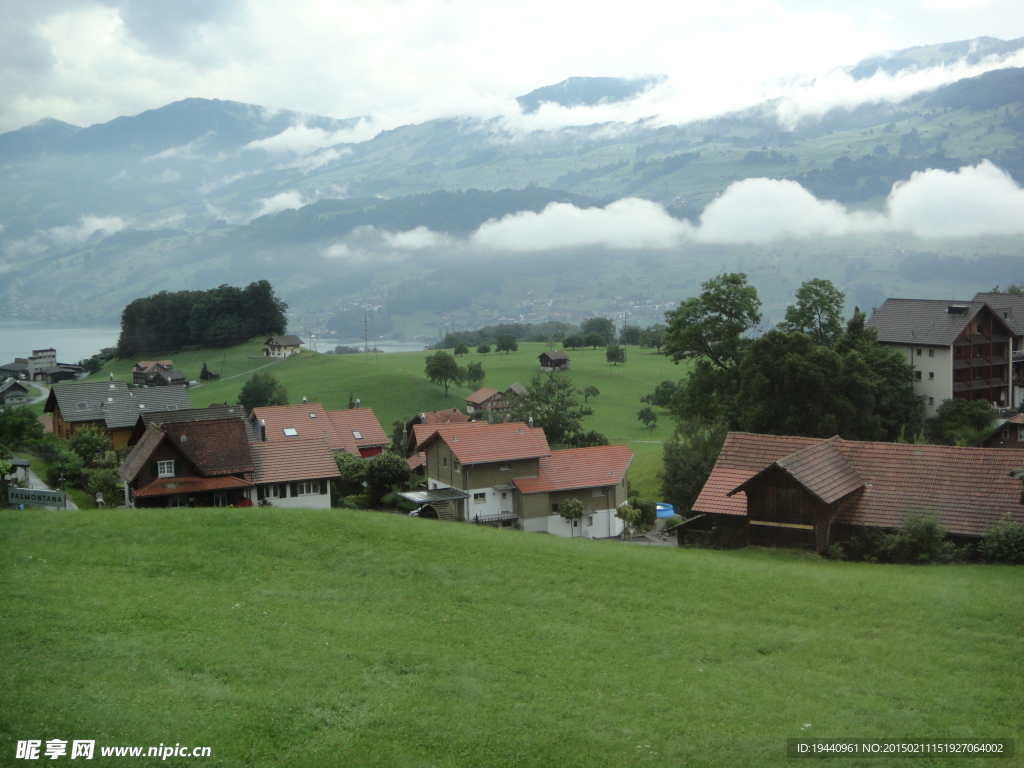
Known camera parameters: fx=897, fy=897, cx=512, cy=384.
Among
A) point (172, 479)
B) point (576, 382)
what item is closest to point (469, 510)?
point (172, 479)

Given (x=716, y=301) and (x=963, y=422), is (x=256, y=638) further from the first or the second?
(x=963, y=422)

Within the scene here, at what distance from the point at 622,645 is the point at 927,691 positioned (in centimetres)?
515

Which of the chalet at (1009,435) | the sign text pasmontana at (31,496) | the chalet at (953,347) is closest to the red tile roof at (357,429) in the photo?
the sign text pasmontana at (31,496)

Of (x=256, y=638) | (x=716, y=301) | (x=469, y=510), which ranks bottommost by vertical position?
(x=469, y=510)

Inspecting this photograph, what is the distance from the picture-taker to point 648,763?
12195 mm

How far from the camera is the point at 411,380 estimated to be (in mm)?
101750

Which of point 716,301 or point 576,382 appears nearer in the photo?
point 716,301

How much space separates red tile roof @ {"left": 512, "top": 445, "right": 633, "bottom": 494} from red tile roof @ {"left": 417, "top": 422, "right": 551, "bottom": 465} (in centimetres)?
103

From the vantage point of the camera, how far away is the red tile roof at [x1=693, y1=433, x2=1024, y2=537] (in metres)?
25.7

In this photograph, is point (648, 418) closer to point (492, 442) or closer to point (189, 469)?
point (492, 442)

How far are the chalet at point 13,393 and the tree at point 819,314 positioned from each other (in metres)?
89.5

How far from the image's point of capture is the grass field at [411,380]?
87688mm

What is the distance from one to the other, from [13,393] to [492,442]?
8686 centimetres

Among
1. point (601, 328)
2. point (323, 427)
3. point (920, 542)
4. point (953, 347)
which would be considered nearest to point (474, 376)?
point (323, 427)
